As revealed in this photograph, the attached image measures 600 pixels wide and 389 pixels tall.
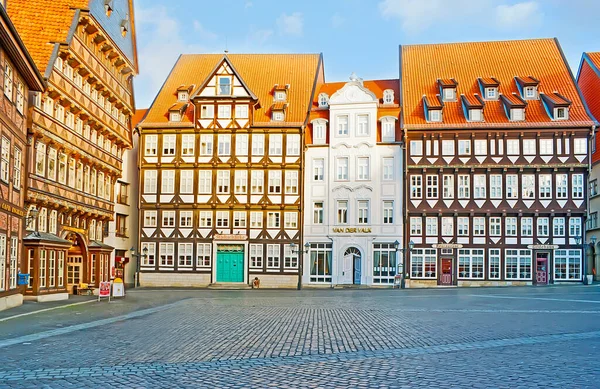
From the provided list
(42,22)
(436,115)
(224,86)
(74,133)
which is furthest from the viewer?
(224,86)

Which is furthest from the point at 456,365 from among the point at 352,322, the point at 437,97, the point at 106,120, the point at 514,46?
the point at 514,46

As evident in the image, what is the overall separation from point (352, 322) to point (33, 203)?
17.5 meters

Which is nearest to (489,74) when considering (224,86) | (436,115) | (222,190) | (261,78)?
(436,115)

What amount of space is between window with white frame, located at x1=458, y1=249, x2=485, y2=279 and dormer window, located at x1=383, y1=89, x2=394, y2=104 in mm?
12573

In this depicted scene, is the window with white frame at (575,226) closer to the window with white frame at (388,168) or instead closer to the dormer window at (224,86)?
the window with white frame at (388,168)

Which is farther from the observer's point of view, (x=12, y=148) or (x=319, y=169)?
(x=319, y=169)

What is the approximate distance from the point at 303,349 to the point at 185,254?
3967cm

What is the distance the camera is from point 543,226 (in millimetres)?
50656

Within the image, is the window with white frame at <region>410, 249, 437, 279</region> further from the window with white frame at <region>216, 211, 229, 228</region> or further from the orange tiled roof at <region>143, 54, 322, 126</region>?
the window with white frame at <region>216, 211, 229, 228</region>

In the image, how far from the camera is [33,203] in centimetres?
3209

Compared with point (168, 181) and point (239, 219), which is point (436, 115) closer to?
point (239, 219)

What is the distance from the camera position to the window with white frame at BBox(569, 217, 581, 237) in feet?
165

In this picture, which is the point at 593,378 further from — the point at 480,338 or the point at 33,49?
the point at 33,49

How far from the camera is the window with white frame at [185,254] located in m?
53.4
